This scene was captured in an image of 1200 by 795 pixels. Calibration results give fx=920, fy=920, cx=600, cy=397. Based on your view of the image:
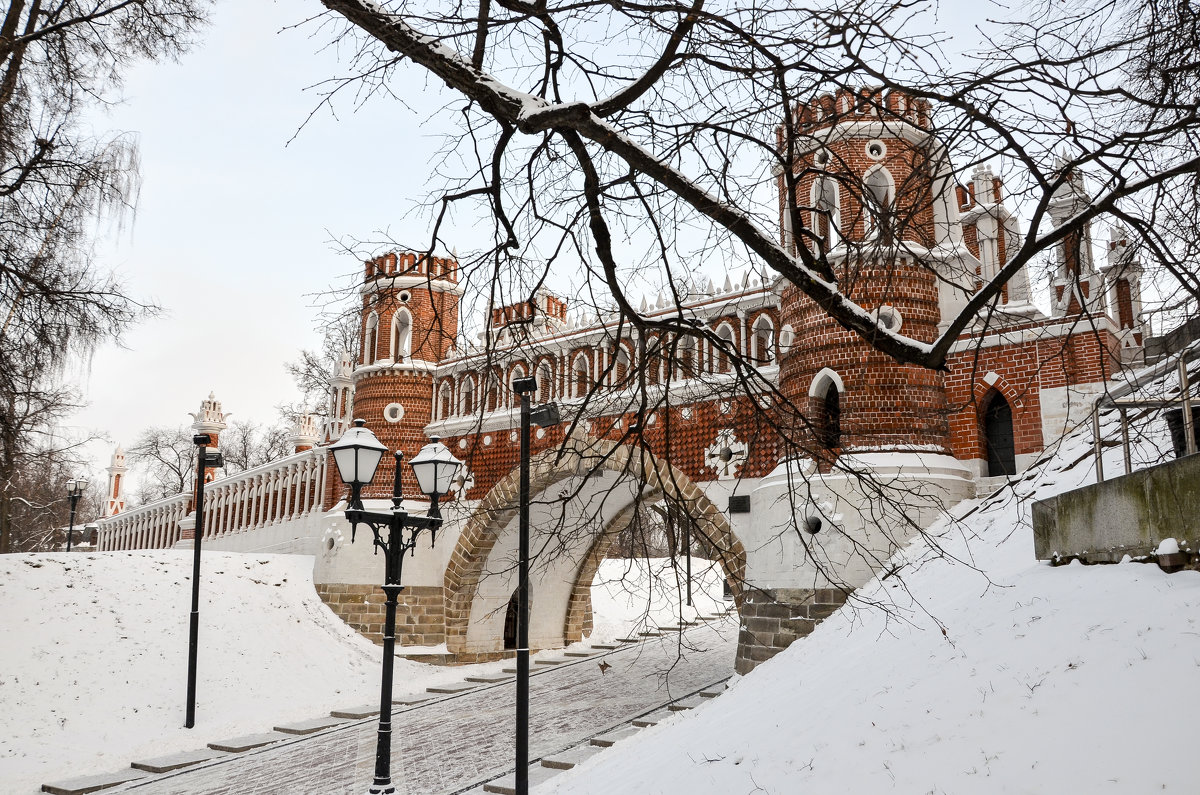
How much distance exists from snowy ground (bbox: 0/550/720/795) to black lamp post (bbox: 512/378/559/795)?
2.55 meters

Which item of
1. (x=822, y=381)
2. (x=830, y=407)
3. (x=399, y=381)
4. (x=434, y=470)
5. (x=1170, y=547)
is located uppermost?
(x=399, y=381)

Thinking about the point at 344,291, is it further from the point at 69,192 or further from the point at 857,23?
the point at 69,192

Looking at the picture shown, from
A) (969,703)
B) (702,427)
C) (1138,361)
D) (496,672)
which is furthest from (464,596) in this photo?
(969,703)

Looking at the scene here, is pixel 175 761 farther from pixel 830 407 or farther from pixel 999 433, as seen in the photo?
pixel 999 433

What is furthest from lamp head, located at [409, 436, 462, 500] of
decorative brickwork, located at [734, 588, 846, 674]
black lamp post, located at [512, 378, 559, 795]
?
decorative brickwork, located at [734, 588, 846, 674]

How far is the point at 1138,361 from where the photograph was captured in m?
13.4

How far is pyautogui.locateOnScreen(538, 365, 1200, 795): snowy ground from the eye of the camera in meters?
4.34

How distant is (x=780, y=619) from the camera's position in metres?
11.1

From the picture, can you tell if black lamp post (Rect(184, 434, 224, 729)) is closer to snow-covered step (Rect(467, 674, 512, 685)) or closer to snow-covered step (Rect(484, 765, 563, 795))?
snow-covered step (Rect(467, 674, 512, 685))

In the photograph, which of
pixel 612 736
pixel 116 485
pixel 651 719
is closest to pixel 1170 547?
pixel 612 736

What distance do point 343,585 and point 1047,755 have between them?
15.0 m

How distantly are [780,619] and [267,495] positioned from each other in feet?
48.2

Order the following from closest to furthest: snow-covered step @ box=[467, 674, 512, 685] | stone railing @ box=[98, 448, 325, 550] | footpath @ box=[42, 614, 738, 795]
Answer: footpath @ box=[42, 614, 738, 795]
snow-covered step @ box=[467, 674, 512, 685]
stone railing @ box=[98, 448, 325, 550]

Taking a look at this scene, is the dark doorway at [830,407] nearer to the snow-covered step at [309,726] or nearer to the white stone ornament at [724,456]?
the white stone ornament at [724,456]
